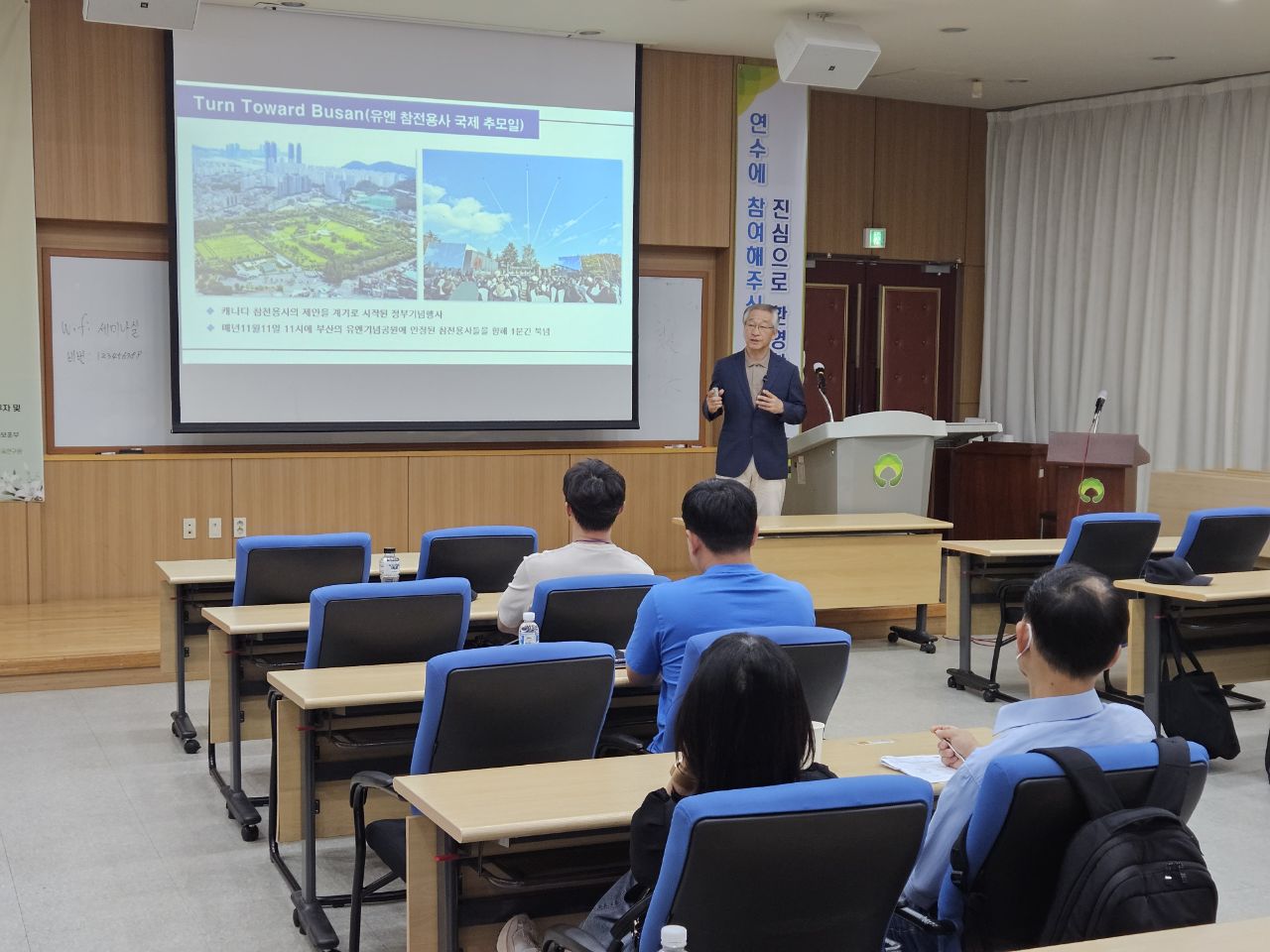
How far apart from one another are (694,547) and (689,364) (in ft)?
18.6

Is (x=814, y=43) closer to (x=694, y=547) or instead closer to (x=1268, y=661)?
(x=1268, y=661)

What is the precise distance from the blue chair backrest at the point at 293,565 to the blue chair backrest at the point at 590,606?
1070mm

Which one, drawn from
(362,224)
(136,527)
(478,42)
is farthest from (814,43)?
(136,527)

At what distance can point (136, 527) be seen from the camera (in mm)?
7457

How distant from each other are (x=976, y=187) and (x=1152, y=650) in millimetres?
6186

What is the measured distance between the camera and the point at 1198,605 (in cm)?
532

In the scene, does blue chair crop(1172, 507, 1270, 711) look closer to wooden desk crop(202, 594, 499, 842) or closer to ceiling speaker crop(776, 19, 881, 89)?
wooden desk crop(202, 594, 499, 842)

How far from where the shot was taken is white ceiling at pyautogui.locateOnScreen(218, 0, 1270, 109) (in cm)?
745

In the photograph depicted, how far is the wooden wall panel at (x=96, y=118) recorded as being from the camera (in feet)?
23.5

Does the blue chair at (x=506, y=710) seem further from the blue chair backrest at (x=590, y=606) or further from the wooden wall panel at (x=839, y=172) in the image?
the wooden wall panel at (x=839, y=172)

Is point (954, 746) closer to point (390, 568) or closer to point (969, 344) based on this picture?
point (390, 568)

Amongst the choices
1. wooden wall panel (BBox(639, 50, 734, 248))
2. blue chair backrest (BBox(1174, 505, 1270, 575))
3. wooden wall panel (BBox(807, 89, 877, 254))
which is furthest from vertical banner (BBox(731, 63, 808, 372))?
blue chair backrest (BBox(1174, 505, 1270, 575))

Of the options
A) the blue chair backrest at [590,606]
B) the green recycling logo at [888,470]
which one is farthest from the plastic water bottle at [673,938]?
the green recycling logo at [888,470]

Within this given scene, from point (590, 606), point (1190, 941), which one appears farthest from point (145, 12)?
point (1190, 941)
